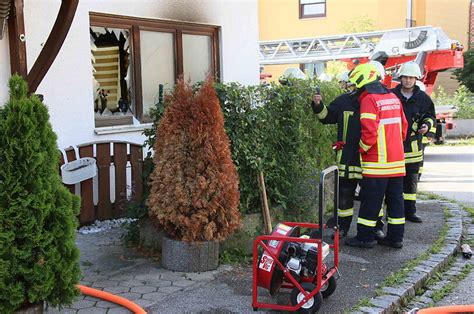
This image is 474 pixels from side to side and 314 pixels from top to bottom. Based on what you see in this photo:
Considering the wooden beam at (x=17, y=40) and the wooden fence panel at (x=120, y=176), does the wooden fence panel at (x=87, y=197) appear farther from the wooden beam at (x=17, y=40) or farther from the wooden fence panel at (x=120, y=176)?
the wooden beam at (x=17, y=40)

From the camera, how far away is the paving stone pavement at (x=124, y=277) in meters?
4.23

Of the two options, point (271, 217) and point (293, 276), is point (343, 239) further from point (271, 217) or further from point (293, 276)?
point (293, 276)

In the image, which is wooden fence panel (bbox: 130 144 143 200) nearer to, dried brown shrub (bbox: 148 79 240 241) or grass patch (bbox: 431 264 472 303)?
dried brown shrub (bbox: 148 79 240 241)

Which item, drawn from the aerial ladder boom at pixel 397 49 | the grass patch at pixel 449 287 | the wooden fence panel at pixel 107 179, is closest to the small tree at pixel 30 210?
the wooden fence panel at pixel 107 179

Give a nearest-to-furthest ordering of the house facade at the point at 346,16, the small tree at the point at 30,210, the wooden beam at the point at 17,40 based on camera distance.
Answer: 1. the small tree at the point at 30,210
2. the wooden beam at the point at 17,40
3. the house facade at the point at 346,16

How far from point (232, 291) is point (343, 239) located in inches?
77.2

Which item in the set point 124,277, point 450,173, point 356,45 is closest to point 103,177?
point 124,277

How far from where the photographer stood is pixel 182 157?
15.9 ft

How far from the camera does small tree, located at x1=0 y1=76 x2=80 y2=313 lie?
308 cm

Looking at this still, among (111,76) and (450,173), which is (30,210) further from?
(450,173)

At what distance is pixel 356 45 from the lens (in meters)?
16.1

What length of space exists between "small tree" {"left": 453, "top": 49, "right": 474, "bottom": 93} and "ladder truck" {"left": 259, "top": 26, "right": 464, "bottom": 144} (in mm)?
7493

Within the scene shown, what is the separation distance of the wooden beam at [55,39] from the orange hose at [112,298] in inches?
81.6

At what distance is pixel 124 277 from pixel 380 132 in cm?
281
